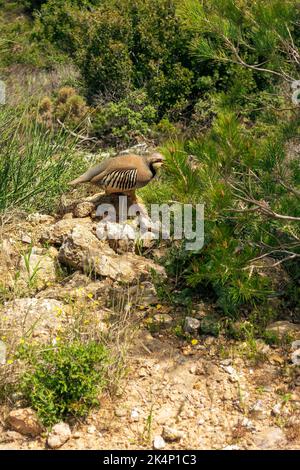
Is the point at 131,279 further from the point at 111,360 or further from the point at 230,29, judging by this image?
the point at 230,29

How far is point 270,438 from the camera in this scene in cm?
339

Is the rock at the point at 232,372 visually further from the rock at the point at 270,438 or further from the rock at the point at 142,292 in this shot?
the rock at the point at 142,292

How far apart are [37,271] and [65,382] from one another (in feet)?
4.56

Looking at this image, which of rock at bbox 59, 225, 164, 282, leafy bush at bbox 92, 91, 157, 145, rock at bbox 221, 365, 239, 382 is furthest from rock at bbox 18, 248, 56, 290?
leafy bush at bbox 92, 91, 157, 145

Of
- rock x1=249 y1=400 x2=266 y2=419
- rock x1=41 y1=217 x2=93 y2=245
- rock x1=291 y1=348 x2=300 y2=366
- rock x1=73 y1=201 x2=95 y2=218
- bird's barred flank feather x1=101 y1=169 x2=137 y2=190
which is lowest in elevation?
rock x1=249 y1=400 x2=266 y2=419

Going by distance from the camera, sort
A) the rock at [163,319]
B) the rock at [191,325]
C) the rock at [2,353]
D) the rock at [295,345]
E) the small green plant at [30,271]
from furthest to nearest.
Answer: the small green plant at [30,271]
the rock at [163,319]
the rock at [191,325]
the rock at [295,345]
the rock at [2,353]

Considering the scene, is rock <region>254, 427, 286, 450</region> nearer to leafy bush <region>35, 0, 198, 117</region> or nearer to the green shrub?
the green shrub

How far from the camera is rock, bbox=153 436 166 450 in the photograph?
11.0 ft

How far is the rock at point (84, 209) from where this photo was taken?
5.36 meters

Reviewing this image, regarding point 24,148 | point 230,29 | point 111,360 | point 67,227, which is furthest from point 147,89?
point 111,360

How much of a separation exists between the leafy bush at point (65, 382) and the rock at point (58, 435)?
0.14ft

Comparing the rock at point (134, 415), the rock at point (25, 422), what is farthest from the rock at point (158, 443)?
the rock at point (25, 422)

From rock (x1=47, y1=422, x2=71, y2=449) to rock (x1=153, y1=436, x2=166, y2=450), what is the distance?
0.45 meters

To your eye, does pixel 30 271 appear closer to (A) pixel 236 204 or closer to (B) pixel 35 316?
(B) pixel 35 316
